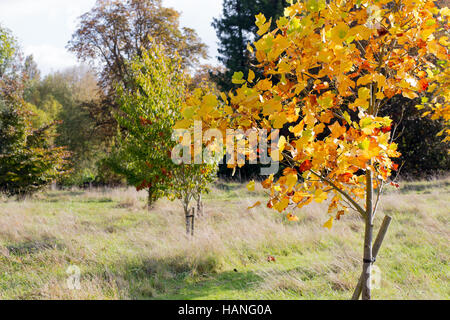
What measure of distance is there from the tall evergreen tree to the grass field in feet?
34.8

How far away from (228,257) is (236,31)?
15.3 metres

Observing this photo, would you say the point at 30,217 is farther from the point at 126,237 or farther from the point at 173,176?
the point at 173,176

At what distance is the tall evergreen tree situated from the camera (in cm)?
1676

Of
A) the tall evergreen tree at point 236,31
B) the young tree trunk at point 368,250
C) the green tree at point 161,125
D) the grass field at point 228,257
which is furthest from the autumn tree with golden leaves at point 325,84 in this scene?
the tall evergreen tree at point 236,31

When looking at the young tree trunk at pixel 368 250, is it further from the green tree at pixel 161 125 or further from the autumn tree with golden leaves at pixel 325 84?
the green tree at pixel 161 125

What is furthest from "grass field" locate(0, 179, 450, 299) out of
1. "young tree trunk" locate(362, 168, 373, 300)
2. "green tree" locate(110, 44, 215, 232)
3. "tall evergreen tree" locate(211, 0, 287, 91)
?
"tall evergreen tree" locate(211, 0, 287, 91)

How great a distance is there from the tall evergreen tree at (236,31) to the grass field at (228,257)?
34.8 feet

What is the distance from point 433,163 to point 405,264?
11138mm

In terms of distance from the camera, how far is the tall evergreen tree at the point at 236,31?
16763 millimetres

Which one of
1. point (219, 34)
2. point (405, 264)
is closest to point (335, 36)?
point (405, 264)

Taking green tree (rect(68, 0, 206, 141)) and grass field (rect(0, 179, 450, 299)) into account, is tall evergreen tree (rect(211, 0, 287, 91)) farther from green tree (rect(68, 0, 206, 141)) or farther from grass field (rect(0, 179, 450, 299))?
grass field (rect(0, 179, 450, 299))

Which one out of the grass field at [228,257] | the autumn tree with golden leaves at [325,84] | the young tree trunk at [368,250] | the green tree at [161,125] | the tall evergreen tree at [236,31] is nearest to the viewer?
the autumn tree with golden leaves at [325,84]

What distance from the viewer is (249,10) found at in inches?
667

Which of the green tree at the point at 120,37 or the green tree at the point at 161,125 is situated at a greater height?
the green tree at the point at 120,37
